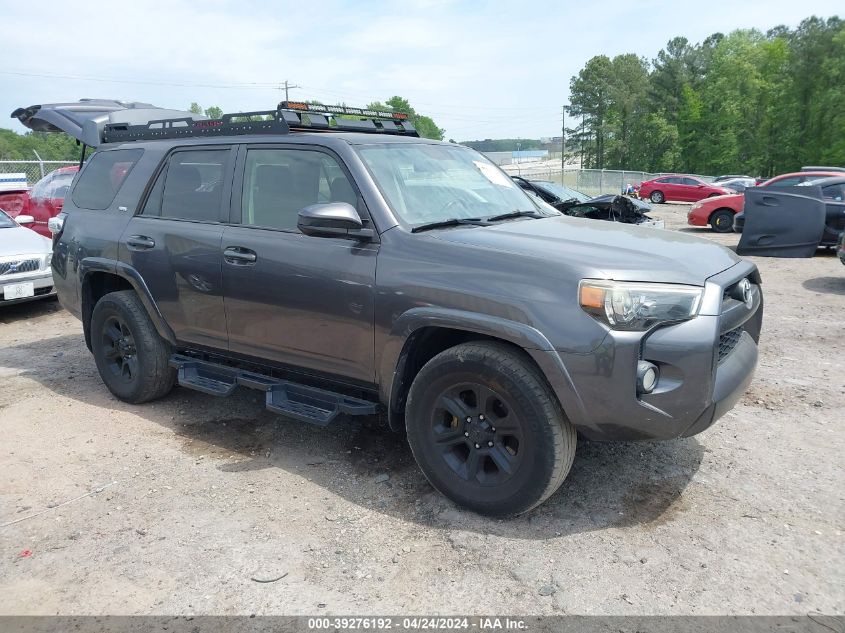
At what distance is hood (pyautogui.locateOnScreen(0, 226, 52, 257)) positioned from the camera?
8.27 metres

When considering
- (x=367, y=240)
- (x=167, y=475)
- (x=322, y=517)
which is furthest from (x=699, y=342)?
(x=167, y=475)

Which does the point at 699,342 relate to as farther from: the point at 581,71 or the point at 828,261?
the point at 581,71

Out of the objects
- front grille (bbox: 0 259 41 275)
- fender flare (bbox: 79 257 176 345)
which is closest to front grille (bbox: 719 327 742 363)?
fender flare (bbox: 79 257 176 345)

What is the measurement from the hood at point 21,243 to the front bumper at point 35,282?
29cm

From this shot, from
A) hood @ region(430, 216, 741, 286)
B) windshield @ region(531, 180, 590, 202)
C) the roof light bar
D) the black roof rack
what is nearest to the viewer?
hood @ region(430, 216, 741, 286)

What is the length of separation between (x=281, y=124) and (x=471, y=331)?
77.5 inches

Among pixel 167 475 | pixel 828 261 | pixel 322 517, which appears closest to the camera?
pixel 322 517

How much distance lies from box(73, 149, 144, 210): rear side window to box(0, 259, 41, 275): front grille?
342cm

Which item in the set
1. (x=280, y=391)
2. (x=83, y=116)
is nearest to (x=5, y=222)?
(x=83, y=116)

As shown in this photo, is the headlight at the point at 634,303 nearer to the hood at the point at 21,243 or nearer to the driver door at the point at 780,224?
the driver door at the point at 780,224

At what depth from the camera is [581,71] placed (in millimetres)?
71938

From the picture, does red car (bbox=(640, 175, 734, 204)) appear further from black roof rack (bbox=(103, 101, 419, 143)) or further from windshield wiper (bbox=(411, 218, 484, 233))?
windshield wiper (bbox=(411, 218, 484, 233))

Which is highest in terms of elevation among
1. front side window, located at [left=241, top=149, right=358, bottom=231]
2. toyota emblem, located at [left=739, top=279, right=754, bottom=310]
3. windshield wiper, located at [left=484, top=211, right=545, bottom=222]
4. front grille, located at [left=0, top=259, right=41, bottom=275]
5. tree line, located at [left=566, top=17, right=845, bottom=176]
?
tree line, located at [left=566, top=17, right=845, bottom=176]

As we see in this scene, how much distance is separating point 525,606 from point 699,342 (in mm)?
1340
